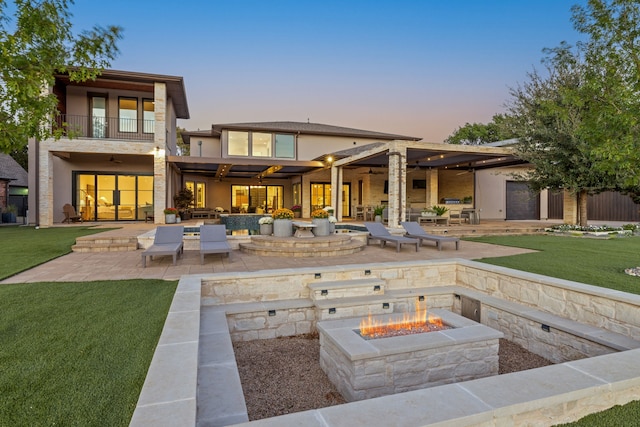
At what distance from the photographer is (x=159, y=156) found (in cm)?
1505

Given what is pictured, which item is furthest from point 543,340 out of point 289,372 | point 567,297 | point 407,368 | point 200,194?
point 200,194

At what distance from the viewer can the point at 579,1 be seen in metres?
6.10

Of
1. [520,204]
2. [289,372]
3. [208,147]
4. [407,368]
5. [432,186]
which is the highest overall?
[208,147]

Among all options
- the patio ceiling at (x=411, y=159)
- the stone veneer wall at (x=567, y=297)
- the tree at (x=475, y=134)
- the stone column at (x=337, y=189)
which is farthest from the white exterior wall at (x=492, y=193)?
the tree at (x=475, y=134)

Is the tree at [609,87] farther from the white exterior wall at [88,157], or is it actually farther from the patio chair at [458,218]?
the white exterior wall at [88,157]

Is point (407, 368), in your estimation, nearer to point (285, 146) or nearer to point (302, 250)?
point (302, 250)

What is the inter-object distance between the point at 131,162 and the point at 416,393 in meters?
18.7

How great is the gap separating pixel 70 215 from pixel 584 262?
18705mm

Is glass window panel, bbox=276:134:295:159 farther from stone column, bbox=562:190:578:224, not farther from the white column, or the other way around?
stone column, bbox=562:190:578:224

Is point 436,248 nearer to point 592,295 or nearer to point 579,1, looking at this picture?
point 592,295

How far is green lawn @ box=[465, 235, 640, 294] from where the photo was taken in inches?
213

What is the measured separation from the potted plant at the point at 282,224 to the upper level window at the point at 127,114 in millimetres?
11206

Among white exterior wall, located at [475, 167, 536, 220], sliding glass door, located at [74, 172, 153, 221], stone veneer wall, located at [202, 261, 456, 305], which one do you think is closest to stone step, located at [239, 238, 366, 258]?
stone veneer wall, located at [202, 261, 456, 305]

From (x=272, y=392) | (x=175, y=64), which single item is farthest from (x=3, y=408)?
(x=175, y=64)
